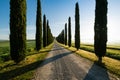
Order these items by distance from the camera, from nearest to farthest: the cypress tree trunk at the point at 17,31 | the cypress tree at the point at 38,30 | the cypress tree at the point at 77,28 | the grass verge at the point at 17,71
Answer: the grass verge at the point at 17,71 < the cypress tree trunk at the point at 17,31 < the cypress tree at the point at 38,30 < the cypress tree at the point at 77,28

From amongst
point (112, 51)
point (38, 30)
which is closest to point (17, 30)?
point (38, 30)

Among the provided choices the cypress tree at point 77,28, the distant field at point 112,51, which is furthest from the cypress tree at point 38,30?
the distant field at point 112,51

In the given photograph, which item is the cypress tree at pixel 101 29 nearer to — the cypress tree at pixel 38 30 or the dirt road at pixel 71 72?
the dirt road at pixel 71 72

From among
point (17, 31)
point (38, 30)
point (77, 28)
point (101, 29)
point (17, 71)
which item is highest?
point (77, 28)

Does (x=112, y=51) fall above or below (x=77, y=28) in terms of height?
below

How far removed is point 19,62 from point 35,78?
8269 millimetres

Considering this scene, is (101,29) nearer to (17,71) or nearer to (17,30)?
(17,30)

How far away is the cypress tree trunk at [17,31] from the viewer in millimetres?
18219

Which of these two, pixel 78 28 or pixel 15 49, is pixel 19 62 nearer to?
pixel 15 49

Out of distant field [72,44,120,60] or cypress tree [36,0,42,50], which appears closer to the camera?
distant field [72,44,120,60]

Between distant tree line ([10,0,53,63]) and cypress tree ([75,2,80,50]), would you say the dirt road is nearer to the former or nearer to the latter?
distant tree line ([10,0,53,63])

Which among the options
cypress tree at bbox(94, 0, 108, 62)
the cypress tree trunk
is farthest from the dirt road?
cypress tree at bbox(94, 0, 108, 62)

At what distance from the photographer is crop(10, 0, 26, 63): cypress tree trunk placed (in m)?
18.2

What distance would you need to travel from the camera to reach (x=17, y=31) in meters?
18.5
